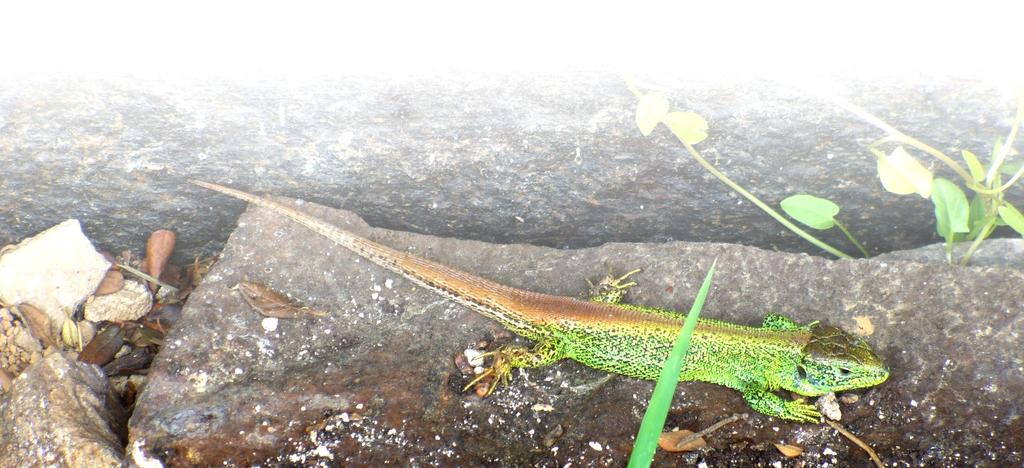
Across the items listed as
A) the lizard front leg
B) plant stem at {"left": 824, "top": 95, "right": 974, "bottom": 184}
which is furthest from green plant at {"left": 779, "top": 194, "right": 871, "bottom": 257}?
the lizard front leg

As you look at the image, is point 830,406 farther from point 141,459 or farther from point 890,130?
point 141,459

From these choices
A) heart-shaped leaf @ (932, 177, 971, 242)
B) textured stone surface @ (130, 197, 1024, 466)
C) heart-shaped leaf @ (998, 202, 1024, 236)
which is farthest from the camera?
heart-shaped leaf @ (932, 177, 971, 242)

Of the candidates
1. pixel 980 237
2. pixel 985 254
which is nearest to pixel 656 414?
pixel 980 237

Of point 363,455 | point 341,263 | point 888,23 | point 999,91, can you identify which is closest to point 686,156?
point 888,23

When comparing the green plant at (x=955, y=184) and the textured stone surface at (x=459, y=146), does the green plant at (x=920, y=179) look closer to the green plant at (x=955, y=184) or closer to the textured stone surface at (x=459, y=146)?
the green plant at (x=955, y=184)

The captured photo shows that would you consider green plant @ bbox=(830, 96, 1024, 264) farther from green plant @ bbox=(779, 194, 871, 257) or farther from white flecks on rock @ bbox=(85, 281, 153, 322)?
white flecks on rock @ bbox=(85, 281, 153, 322)

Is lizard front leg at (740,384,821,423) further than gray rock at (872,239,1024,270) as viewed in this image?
No

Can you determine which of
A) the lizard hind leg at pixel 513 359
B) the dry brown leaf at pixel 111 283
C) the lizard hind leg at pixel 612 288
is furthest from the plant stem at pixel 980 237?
the dry brown leaf at pixel 111 283
